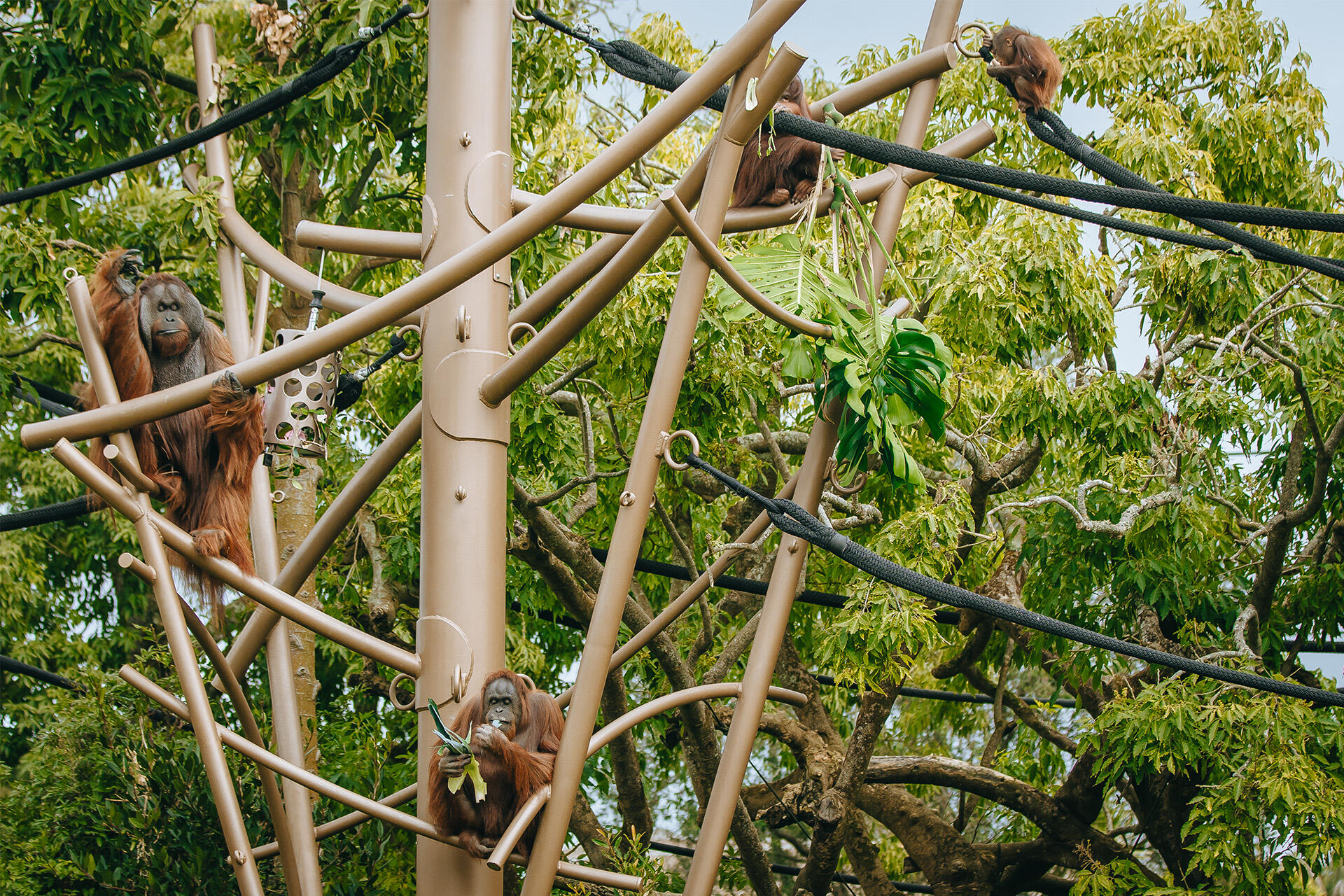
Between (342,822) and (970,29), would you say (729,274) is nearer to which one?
(970,29)

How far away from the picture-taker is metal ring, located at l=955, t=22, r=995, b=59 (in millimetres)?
2770

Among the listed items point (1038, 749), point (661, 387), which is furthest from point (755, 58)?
point (1038, 749)

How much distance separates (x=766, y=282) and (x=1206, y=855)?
136 inches

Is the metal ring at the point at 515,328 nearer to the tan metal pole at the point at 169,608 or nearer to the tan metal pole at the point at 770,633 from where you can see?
the tan metal pole at the point at 770,633

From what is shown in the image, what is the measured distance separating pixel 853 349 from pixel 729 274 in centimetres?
34

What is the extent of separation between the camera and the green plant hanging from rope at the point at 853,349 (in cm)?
246

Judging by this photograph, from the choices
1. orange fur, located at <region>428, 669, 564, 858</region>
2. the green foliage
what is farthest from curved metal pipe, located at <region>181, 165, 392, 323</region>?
the green foliage

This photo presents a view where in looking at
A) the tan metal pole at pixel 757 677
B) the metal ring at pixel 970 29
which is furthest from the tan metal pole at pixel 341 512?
the metal ring at pixel 970 29

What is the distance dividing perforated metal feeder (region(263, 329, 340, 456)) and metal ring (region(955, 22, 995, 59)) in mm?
1523

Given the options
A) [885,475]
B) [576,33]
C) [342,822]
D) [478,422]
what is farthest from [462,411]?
[885,475]

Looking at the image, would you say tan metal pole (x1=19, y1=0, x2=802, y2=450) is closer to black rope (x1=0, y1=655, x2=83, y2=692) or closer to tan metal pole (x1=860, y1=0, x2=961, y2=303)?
tan metal pole (x1=860, y1=0, x2=961, y2=303)

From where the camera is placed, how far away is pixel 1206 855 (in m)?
4.73

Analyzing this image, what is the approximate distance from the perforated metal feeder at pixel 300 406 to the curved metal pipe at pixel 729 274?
811mm

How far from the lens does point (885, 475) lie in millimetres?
6309
